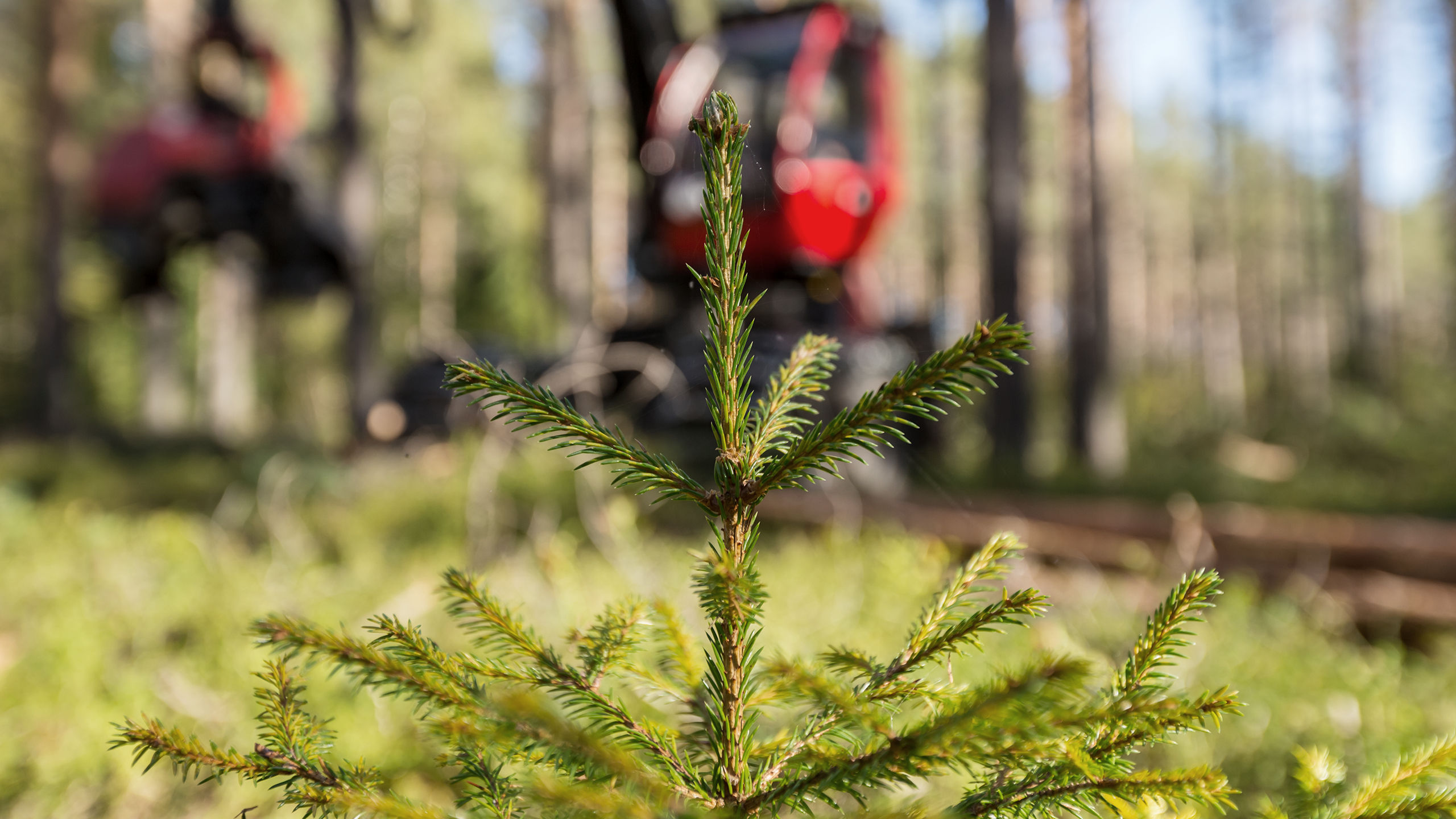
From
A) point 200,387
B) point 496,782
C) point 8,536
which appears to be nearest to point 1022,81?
point 8,536

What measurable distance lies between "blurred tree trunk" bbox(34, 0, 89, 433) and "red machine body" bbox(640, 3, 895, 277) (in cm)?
964

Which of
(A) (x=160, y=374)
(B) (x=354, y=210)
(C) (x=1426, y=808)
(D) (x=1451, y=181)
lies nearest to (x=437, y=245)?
(A) (x=160, y=374)

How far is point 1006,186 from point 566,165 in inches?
263

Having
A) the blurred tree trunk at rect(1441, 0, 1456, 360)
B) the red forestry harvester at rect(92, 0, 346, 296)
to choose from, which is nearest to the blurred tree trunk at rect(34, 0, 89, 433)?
the red forestry harvester at rect(92, 0, 346, 296)

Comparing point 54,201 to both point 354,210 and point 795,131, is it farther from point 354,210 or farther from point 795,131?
point 795,131

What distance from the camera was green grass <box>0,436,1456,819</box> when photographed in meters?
1.97

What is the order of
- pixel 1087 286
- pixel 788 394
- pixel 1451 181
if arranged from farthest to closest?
pixel 1451 181 < pixel 1087 286 < pixel 788 394

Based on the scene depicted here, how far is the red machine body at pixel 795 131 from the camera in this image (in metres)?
5.63

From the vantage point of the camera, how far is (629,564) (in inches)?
114

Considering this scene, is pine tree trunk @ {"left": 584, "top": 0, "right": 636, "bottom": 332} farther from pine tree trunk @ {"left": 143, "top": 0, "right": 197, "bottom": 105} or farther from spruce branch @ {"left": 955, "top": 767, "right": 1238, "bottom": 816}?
spruce branch @ {"left": 955, "top": 767, "right": 1238, "bottom": 816}

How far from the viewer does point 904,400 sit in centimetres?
63

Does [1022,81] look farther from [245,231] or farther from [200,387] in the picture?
[200,387]

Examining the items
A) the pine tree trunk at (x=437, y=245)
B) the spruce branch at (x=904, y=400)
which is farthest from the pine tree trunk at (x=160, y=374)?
the spruce branch at (x=904, y=400)

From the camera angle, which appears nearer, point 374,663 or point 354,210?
point 374,663
